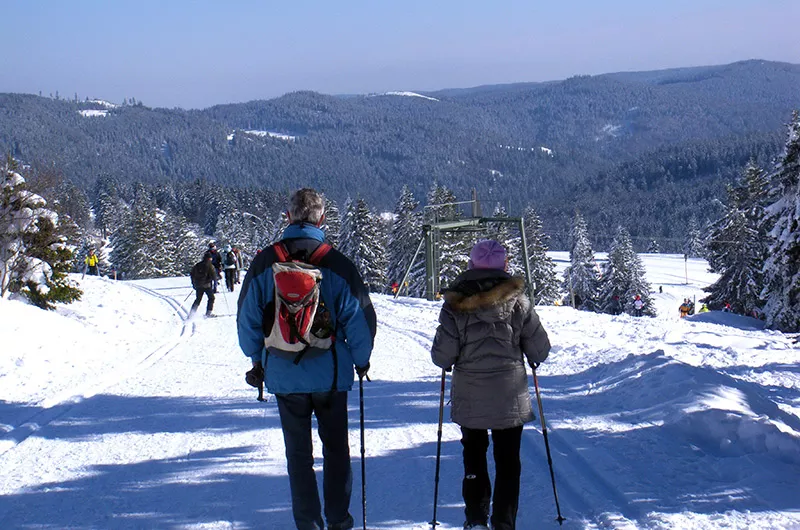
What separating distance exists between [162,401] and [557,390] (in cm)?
499

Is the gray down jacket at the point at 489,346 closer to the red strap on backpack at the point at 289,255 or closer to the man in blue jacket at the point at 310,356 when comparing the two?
the man in blue jacket at the point at 310,356

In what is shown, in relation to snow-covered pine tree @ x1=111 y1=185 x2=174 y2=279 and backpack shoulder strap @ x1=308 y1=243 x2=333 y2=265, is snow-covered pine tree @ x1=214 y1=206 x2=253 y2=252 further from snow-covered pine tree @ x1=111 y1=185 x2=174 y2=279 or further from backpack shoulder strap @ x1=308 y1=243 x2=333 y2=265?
backpack shoulder strap @ x1=308 y1=243 x2=333 y2=265

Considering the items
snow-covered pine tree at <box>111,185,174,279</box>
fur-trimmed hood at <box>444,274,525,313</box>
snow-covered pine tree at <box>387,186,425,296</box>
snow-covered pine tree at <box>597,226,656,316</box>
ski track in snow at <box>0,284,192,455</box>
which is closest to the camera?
fur-trimmed hood at <box>444,274,525,313</box>

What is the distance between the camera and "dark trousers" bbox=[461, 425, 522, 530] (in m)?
4.39

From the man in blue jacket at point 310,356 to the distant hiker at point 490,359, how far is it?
0.55 meters

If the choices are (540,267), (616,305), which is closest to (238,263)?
(540,267)

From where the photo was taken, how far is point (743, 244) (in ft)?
134

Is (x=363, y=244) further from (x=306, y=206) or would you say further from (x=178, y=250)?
(x=306, y=206)

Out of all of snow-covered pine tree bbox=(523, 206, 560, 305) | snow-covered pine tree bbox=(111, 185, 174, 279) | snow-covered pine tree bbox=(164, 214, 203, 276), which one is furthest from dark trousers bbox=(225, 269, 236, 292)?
snow-covered pine tree bbox=(164, 214, 203, 276)

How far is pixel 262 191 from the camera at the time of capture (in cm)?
17200

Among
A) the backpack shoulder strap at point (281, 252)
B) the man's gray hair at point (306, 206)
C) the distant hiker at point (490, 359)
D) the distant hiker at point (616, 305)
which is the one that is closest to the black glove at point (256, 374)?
the backpack shoulder strap at point (281, 252)

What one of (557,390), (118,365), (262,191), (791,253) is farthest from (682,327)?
(262,191)

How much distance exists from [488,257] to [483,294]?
0.28 m

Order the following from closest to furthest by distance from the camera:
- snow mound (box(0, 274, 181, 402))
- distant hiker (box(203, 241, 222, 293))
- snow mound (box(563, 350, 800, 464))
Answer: snow mound (box(563, 350, 800, 464)), snow mound (box(0, 274, 181, 402)), distant hiker (box(203, 241, 222, 293))
